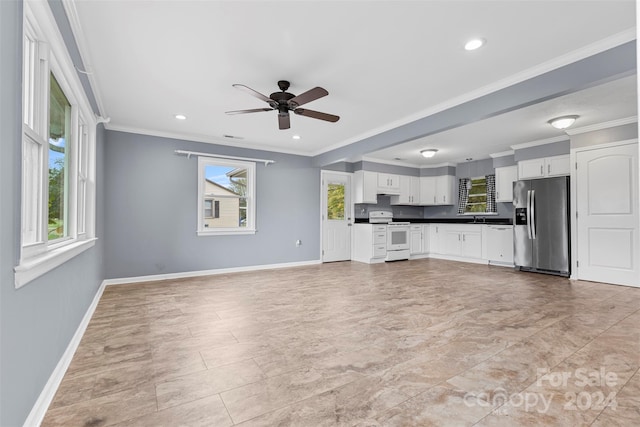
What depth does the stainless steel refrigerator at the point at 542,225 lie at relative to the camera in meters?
5.24

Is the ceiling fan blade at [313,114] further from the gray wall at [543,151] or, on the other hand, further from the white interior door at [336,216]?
the gray wall at [543,151]

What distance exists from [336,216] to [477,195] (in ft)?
11.7

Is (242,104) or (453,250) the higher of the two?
(242,104)

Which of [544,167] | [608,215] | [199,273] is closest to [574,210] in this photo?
[608,215]

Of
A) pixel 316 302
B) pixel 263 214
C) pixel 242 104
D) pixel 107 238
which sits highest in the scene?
pixel 242 104

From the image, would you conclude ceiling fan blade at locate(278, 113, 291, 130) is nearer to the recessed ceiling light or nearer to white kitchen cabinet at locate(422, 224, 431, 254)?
the recessed ceiling light

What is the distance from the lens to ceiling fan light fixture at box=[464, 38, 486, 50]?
2.52 meters

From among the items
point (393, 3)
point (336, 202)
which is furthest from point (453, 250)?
point (393, 3)

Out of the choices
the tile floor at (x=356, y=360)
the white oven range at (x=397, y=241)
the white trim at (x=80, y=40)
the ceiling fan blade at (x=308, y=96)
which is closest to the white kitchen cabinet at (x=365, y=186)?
the white oven range at (x=397, y=241)

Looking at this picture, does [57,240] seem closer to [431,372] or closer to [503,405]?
[431,372]

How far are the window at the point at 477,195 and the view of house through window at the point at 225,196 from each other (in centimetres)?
548

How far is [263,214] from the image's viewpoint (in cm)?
610

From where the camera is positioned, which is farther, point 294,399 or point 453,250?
point 453,250

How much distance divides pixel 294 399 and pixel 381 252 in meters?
5.57
